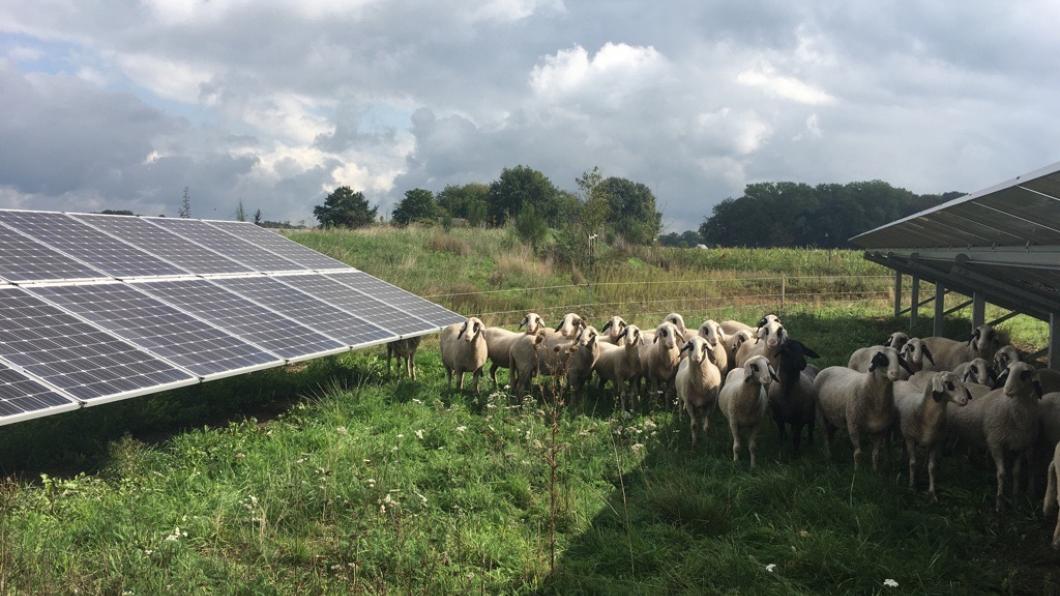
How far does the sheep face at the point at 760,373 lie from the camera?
28.3 feet

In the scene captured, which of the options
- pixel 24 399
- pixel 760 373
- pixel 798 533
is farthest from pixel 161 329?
pixel 798 533

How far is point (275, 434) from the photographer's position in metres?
9.30

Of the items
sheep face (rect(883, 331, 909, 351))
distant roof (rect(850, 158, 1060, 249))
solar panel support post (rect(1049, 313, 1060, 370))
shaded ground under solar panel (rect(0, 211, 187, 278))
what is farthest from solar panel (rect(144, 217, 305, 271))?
solar panel support post (rect(1049, 313, 1060, 370))

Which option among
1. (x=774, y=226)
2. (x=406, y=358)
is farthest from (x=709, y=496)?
(x=774, y=226)

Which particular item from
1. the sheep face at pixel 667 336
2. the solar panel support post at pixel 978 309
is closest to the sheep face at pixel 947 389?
the sheep face at pixel 667 336

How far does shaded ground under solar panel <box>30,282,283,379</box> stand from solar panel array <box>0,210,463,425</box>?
0.08ft

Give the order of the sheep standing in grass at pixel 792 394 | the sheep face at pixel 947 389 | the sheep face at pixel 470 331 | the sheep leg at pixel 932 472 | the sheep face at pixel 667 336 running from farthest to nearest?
the sheep face at pixel 470 331 → the sheep face at pixel 667 336 → the sheep standing in grass at pixel 792 394 → the sheep face at pixel 947 389 → the sheep leg at pixel 932 472

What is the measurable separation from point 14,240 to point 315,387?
485 cm

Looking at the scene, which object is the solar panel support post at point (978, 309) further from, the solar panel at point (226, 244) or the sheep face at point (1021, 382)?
the solar panel at point (226, 244)

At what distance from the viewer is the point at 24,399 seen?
21.5 feet

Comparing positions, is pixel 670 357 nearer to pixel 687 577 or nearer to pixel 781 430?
pixel 781 430

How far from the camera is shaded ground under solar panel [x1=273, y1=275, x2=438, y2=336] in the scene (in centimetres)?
1276

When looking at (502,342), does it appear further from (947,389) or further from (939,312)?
(939,312)

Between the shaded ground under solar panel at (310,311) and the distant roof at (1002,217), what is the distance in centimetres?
848
